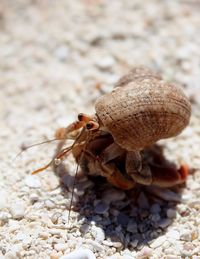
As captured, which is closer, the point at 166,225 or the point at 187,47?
the point at 166,225

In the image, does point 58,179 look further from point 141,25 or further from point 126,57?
point 141,25

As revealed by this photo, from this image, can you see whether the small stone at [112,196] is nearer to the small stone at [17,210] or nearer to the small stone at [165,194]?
the small stone at [165,194]

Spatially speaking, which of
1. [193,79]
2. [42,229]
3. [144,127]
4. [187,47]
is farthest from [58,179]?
[187,47]

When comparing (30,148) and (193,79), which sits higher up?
(193,79)

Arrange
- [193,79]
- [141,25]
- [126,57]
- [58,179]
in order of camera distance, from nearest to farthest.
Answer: [58,179], [193,79], [126,57], [141,25]

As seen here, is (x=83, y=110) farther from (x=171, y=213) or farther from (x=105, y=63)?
(x=171, y=213)

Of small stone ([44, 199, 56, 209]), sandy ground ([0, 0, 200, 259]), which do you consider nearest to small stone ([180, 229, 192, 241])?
sandy ground ([0, 0, 200, 259])

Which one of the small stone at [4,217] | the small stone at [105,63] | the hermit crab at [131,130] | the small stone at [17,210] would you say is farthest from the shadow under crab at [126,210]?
the small stone at [105,63]
